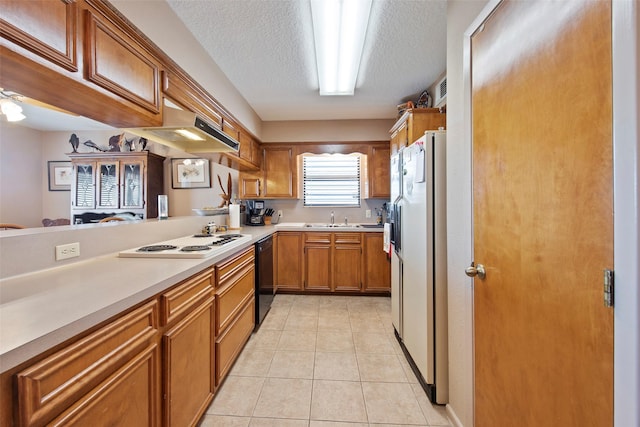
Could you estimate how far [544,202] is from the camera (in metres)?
0.77

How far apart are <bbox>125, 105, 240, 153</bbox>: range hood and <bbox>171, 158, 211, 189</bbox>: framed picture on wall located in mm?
1103

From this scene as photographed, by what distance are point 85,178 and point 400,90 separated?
15.1ft

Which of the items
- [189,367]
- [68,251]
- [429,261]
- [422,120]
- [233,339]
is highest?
[422,120]

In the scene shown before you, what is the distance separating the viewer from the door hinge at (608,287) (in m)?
0.58

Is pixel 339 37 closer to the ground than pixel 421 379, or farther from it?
farther from it

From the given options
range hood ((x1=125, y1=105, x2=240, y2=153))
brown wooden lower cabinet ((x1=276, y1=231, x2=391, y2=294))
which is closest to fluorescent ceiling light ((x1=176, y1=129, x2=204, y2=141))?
range hood ((x1=125, y1=105, x2=240, y2=153))

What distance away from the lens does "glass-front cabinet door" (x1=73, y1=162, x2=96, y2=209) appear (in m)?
3.56

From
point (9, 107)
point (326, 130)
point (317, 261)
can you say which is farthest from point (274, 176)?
point (9, 107)

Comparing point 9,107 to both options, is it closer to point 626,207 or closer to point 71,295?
point 71,295

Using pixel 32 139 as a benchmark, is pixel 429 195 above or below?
below

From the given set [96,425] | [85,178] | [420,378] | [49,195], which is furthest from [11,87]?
[49,195]

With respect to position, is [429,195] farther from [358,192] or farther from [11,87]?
[358,192]

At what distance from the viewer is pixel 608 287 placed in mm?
583

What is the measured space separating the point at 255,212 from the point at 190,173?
1089 mm
